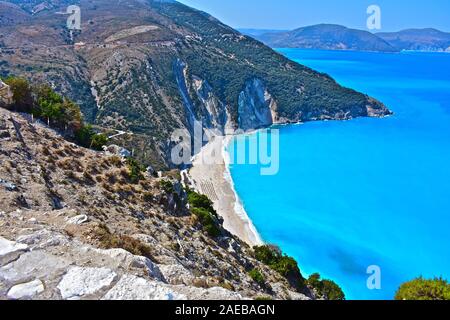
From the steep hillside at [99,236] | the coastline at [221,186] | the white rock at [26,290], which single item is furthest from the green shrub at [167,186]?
the coastline at [221,186]

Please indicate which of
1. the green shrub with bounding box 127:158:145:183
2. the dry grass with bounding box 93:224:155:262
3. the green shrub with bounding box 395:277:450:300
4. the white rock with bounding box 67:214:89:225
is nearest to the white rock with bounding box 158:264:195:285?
the dry grass with bounding box 93:224:155:262

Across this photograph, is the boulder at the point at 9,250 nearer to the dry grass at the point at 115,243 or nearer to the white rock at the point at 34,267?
the white rock at the point at 34,267

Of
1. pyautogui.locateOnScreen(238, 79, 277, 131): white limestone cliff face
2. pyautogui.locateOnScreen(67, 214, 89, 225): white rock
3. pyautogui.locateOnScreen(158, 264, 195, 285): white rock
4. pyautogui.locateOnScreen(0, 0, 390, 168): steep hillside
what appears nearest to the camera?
pyautogui.locateOnScreen(158, 264, 195, 285): white rock

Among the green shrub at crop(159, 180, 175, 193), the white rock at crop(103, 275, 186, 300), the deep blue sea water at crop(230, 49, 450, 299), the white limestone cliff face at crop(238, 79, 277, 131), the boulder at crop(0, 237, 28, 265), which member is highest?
the white limestone cliff face at crop(238, 79, 277, 131)

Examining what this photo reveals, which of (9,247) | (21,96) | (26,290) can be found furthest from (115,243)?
(21,96)

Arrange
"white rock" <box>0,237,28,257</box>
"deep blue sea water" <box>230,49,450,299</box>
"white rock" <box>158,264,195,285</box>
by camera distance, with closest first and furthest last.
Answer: "white rock" <box>0,237,28,257</box>, "white rock" <box>158,264,195,285</box>, "deep blue sea water" <box>230,49,450,299</box>

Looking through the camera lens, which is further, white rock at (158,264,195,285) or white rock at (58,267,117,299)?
white rock at (158,264,195,285)

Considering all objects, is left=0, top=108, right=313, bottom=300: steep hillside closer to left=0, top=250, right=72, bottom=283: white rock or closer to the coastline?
left=0, top=250, right=72, bottom=283: white rock
